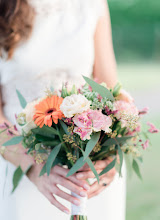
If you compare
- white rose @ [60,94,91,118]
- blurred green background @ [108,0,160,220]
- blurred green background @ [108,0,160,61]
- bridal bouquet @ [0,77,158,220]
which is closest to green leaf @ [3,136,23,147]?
bridal bouquet @ [0,77,158,220]

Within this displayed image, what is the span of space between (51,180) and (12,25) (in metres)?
0.76

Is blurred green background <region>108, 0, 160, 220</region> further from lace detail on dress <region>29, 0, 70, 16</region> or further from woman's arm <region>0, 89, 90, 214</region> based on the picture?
woman's arm <region>0, 89, 90, 214</region>

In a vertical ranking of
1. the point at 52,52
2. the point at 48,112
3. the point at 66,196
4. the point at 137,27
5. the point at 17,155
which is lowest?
the point at 137,27

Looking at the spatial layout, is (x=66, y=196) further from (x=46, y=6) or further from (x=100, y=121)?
(x=46, y=6)

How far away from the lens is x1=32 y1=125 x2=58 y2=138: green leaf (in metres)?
1.13

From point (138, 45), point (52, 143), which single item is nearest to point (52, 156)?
point (52, 143)

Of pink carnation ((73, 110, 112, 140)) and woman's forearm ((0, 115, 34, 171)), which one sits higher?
pink carnation ((73, 110, 112, 140))

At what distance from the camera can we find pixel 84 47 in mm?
1728

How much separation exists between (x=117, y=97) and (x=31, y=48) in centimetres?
59

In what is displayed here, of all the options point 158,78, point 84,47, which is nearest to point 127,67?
point 158,78

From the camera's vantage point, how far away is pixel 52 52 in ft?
5.55

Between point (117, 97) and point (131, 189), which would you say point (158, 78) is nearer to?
point (131, 189)

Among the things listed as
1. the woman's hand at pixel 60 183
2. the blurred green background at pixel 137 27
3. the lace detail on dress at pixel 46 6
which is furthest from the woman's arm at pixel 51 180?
the blurred green background at pixel 137 27

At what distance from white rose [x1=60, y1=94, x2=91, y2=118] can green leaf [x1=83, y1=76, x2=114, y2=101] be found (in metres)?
0.06
